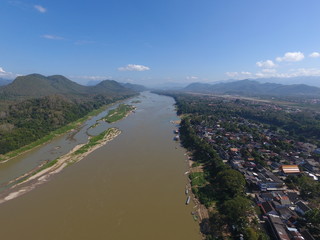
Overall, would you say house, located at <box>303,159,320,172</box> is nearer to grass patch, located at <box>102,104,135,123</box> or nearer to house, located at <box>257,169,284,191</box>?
house, located at <box>257,169,284,191</box>

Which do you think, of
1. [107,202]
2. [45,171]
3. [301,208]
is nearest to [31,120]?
[45,171]

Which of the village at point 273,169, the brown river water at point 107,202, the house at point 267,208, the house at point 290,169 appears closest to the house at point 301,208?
the village at point 273,169

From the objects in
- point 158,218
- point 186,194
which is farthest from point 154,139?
point 158,218

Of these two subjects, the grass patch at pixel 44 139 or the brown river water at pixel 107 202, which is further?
the grass patch at pixel 44 139

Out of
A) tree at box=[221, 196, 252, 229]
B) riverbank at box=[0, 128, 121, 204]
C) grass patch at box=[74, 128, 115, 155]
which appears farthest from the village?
riverbank at box=[0, 128, 121, 204]

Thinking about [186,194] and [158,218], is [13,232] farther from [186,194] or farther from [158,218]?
[186,194]

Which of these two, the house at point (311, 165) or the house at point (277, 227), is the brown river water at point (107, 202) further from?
the house at point (311, 165)
